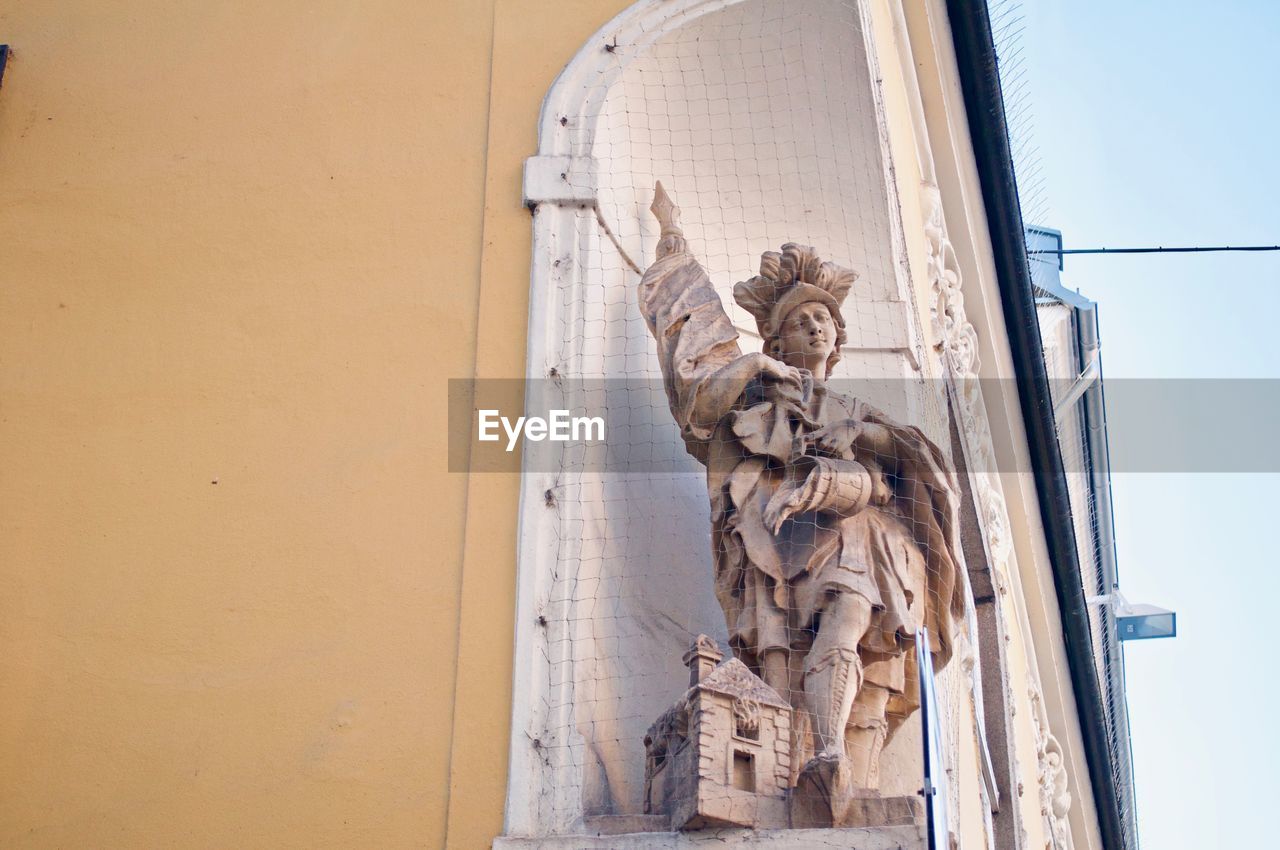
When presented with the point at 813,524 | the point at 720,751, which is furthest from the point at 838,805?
the point at 813,524

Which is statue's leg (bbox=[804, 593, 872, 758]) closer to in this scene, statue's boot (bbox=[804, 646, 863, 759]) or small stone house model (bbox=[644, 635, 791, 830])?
statue's boot (bbox=[804, 646, 863, 759])

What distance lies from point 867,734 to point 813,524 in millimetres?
553

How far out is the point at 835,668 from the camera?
475 centimetres

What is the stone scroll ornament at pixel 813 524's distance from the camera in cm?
483

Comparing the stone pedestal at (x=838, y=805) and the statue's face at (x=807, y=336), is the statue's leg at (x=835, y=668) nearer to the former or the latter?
the stone pedestal at (x=838, y=805)

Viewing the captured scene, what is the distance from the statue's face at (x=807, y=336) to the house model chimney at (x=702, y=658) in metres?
1.22

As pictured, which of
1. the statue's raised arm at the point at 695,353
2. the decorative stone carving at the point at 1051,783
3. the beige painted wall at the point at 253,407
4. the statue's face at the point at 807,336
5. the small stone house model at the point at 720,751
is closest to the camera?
the small stone house model at the point at 720,751

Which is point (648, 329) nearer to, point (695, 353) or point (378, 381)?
point (695, 353)

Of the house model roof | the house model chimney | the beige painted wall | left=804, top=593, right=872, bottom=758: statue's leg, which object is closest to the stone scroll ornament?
left=804, top=593, right=872, bottom=758: statue's leg

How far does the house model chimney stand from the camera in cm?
448

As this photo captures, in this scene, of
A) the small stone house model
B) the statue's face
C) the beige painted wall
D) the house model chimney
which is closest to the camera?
the small stone house model

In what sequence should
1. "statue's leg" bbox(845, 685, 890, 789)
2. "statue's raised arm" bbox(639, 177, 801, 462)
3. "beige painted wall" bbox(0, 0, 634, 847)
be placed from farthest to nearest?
"statue's raised arm" bbox(639, 177, 801, 462) → "statue's leg" bbox(845, 685, 890, 789) → "beige painted wall" bbox(0, 0, 634, 847)

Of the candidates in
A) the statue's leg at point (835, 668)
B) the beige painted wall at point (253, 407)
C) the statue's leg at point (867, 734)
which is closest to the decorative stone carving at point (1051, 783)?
the statue's leg at point (867, 734)

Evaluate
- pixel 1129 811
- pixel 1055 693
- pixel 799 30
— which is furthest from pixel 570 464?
pixel 1129 811
